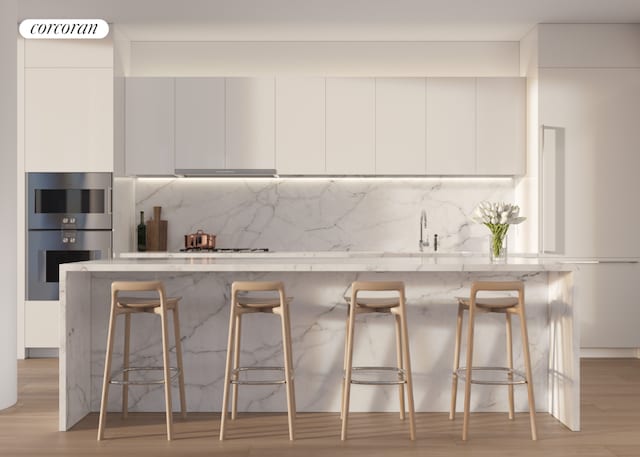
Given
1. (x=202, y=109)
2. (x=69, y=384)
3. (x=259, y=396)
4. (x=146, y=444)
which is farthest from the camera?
(x=202, y=109)

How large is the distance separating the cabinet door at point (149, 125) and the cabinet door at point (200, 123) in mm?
75

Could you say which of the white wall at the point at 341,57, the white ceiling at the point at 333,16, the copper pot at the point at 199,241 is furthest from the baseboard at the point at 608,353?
the copper pot at the point at 199,241

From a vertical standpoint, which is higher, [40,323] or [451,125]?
[451,125]

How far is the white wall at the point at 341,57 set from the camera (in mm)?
7008

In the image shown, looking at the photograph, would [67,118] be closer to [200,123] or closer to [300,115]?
[200,123]

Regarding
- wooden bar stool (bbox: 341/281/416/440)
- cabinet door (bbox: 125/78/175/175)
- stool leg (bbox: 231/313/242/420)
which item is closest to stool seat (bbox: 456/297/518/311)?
wooden bar stool (bbox: 341/281/416/440)

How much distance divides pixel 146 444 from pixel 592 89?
472cm

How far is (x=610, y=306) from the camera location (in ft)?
21.1

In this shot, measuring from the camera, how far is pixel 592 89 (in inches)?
254

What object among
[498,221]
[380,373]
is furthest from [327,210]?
[380,373]

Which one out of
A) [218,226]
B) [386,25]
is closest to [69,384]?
[218,226]

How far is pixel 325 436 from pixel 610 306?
11.2 ft

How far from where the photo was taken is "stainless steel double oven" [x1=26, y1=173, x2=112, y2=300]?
6.44m

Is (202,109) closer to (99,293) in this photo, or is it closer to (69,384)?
(99,293)
